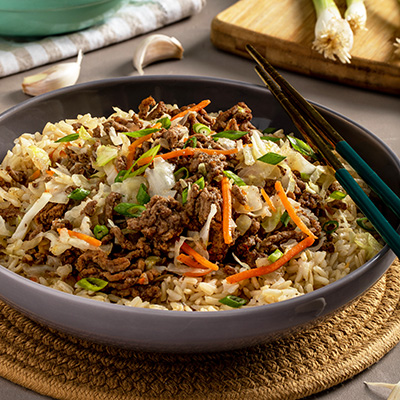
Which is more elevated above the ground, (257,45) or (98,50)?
(257,45)

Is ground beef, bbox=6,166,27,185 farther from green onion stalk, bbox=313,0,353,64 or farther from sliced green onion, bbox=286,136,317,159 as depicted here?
green onion stalk, bbox=313,0,353,64

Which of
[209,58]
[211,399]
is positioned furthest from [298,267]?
[209,58]

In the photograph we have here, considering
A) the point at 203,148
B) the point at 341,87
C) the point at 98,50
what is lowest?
the point at 98,50

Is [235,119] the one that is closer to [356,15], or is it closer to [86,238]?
[86,238]

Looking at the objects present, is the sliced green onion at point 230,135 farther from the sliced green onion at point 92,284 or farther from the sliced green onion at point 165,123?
the sliced green onion at point 92,284

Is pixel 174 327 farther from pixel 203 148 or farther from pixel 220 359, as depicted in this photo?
pixel 203 148

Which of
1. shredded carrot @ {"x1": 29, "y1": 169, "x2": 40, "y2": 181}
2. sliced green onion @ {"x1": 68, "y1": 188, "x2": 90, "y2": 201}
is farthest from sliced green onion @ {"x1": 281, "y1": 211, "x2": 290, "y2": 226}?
shredded carrot @ {"x1": 29, "y1": 169, "x2": 40, "y2": 181}

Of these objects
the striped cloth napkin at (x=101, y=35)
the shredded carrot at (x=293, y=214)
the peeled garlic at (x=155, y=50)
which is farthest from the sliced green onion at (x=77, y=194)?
the striped cloth napkin at (x=101, y=35)
